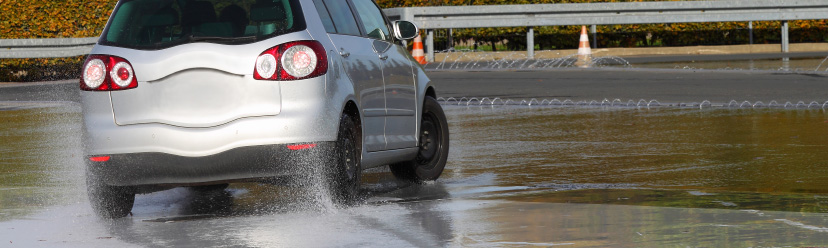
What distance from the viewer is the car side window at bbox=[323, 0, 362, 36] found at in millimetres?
8234

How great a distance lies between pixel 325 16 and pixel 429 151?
1645mm

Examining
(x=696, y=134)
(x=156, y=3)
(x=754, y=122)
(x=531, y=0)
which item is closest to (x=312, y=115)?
(x=156, y=3)

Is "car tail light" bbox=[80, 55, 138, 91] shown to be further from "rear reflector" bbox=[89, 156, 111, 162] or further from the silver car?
"rear reflector" bbox=[89, 156, 111, 162]

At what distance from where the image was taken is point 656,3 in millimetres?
24453

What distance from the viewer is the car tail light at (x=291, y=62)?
7.31m

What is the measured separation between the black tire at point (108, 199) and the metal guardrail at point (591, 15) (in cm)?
1634

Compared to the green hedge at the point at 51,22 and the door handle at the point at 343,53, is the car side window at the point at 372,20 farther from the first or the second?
the green hedge at the point at 51,22

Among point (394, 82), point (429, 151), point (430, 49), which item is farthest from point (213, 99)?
point (430, 49)

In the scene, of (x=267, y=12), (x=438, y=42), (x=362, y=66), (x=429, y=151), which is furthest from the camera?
(x=438, y=42)

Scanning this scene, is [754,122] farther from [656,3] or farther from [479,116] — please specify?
[656,3]

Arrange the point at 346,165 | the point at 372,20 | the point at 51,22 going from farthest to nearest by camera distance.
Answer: the point at 51,22 → the point at 372,20 → the point at 346,165

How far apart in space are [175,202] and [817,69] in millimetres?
12302

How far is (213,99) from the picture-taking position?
7.29m

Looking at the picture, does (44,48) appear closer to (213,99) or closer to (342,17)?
(342,17)
